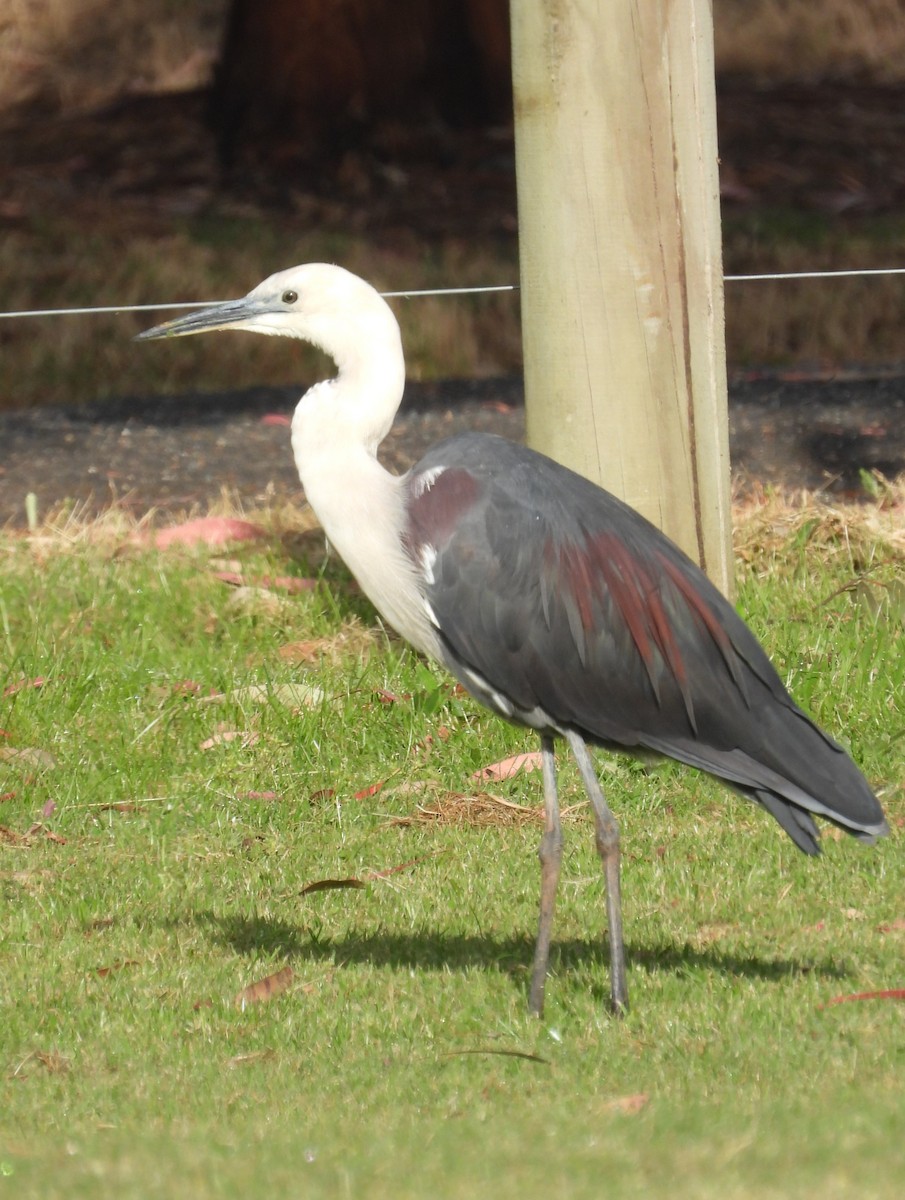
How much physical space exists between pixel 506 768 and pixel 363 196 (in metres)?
10.8

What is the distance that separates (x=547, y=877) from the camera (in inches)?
177

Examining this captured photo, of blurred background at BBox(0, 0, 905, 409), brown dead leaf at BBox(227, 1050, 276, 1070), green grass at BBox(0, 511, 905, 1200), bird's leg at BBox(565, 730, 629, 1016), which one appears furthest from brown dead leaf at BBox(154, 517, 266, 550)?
brown dead leaf at BBox(227, 1050, 276, 1070)

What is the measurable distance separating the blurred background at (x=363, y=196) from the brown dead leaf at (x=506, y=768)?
532cm

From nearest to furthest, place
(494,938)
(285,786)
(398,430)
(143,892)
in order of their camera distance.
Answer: (494,938) → (143,892) → (285,786) → (398,430)

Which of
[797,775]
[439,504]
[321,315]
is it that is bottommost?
[797,775]

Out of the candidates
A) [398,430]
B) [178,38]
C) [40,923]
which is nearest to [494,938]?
[40,923]

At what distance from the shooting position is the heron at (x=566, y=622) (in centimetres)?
434

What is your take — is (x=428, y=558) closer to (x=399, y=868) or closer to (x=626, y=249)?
(x=399, y=868)

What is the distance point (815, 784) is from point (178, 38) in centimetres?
2038

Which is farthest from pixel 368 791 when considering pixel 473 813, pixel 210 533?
pixel 210 533

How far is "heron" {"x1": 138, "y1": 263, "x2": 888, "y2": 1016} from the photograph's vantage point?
14.3 feet

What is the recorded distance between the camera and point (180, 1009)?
4.37 meters

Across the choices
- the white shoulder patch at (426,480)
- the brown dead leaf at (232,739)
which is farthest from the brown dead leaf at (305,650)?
the white shoulder patch at (426,480)

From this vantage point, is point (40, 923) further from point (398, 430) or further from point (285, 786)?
point (398, 430)
